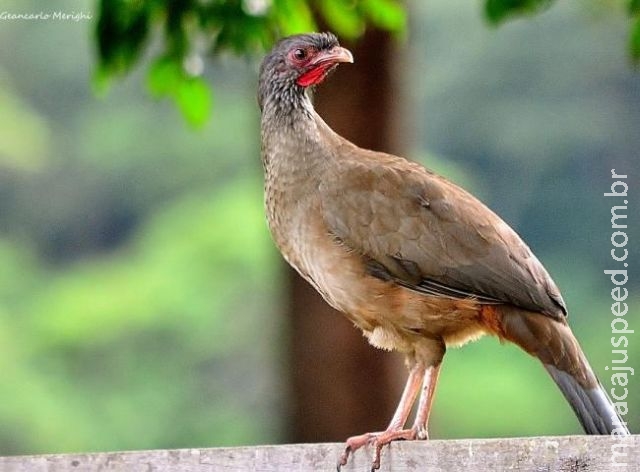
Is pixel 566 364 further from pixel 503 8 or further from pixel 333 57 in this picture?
pixel 503 8

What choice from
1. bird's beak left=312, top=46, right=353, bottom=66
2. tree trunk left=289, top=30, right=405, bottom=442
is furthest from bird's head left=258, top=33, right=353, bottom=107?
tree trunk left=289, top=30, right=405, bottom=442

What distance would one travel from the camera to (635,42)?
17.4 feet

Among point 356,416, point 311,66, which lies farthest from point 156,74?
point 356,416

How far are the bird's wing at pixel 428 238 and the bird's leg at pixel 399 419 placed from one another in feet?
1.12

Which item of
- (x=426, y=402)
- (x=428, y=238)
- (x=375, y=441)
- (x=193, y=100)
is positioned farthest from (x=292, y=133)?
(x=375, y=441)

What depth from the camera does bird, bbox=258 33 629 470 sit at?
4.76m

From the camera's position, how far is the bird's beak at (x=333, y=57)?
16.4ft

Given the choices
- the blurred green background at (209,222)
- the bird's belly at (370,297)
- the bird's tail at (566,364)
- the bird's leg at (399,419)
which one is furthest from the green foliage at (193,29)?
the blurred green background at (209,222)

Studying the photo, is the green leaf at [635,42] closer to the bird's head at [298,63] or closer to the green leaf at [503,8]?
the green leaf at [503,8]

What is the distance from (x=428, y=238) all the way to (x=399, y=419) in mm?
664

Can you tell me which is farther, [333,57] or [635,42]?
[635,42]

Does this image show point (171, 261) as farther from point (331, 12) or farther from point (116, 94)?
point (331, 12)

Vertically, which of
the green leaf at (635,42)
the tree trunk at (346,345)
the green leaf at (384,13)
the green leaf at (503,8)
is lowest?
the tree trunk at (346,345)

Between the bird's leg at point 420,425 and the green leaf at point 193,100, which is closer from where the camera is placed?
the bird's leg at point 420,425
